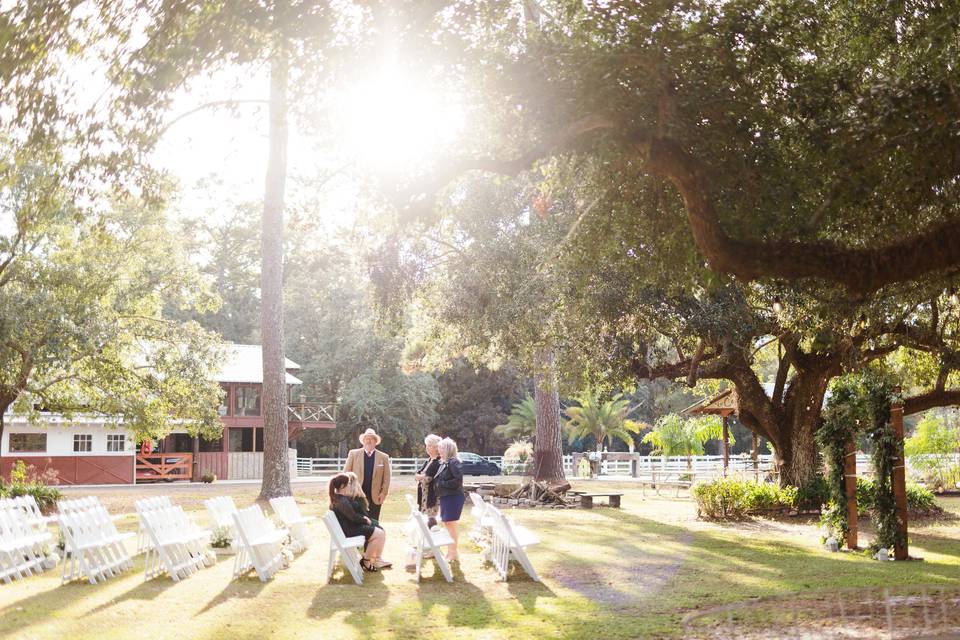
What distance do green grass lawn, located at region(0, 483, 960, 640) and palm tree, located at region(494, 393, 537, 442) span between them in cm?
3533

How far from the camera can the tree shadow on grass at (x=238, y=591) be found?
9.64m

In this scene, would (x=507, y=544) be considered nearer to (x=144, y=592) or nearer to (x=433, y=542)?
(x=433, y=542)

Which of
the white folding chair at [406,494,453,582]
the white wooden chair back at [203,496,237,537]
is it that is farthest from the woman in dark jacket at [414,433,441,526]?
the white wooden chair back at [203,496,237,537]

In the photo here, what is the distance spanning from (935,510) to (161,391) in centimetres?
1718

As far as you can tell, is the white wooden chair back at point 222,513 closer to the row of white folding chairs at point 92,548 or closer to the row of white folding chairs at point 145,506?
the row of white folding chairs at point 145,506

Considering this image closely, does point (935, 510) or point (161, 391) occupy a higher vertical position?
point (161, 391)

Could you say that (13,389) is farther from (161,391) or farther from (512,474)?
(512,474)

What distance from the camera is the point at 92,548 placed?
11.1 m

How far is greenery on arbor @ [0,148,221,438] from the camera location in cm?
2009

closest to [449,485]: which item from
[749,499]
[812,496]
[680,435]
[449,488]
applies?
[449,488]

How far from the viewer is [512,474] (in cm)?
4528

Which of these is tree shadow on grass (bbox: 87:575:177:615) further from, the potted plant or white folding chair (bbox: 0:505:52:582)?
the potted plant

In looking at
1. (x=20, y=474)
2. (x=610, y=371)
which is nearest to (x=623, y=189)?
(x=610, y=371)

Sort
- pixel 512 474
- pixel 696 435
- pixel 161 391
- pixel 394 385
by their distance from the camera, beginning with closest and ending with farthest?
1. pixel 161 391
2. pixel 696 435
3. pixel 512 474
4. pixel 394 385
